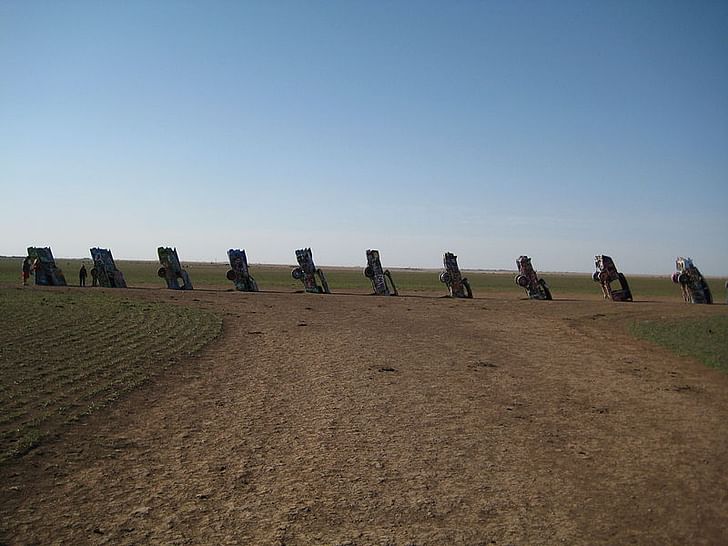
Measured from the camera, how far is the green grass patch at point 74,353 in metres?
8.64

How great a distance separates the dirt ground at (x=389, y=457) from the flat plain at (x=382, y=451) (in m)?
0.03

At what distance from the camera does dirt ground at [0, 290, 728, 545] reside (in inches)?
224

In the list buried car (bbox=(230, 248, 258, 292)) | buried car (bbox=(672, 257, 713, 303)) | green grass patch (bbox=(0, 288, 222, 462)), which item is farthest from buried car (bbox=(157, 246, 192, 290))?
buried car (bbox=(672, 257, 713, 303))

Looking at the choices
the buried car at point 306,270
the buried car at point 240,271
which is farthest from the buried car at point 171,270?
the buried car at point 306,270

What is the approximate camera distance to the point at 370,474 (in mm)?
7012

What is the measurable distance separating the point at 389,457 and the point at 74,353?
316 inches

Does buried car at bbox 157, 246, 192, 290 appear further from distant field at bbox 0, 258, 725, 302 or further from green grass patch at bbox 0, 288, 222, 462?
green grass patch at bbox 0, 288, 222, 462

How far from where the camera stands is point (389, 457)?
758cm

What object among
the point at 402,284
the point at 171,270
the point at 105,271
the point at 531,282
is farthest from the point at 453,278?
the point at 402,284

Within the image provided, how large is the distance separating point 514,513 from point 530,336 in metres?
13.3

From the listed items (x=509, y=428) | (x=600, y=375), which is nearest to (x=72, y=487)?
(x=509, y=428)

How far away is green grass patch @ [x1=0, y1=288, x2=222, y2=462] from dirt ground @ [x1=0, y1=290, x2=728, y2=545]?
0.47 meters

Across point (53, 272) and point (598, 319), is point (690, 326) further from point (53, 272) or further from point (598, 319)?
point (53, 272)

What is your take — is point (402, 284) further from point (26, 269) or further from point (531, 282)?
point (26, 269)
